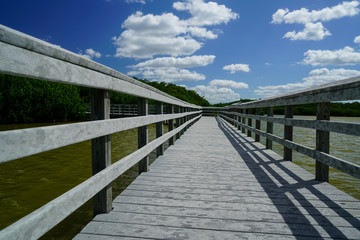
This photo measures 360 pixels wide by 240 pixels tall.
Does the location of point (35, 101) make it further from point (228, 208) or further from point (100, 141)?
point (228, 208)

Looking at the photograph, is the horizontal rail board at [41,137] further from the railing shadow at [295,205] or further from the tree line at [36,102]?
the tree line at [36,102]

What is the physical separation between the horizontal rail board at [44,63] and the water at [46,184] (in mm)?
2069

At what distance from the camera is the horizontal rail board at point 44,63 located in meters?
1.09

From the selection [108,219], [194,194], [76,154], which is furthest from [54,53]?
[76,154]

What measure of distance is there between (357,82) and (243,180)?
1.82 metres

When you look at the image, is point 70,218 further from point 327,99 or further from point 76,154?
point 76,154

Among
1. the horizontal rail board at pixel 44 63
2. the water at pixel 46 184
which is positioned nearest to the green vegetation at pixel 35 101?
the water at pixel 46 184

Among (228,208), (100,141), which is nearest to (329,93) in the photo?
(228,208)

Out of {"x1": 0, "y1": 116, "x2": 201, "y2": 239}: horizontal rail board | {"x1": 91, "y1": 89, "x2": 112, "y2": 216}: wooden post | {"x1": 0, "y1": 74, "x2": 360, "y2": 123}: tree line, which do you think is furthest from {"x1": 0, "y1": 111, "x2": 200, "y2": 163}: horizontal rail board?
{"x1": 0, "y1": 74, "x2": 360, "y2": 123}: tree line

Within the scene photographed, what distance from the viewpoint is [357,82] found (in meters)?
2.19

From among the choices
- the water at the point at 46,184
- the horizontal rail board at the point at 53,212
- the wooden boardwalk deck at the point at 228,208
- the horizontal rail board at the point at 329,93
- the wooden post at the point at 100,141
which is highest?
the horizontal rail board at the point at 329,93

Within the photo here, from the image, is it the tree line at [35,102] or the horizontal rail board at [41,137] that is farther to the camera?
the tree line at [35,102]

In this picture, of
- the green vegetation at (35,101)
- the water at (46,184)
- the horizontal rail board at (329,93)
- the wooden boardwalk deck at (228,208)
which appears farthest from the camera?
the green vegetation at (35,101)

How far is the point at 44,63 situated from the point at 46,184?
4.41 m
